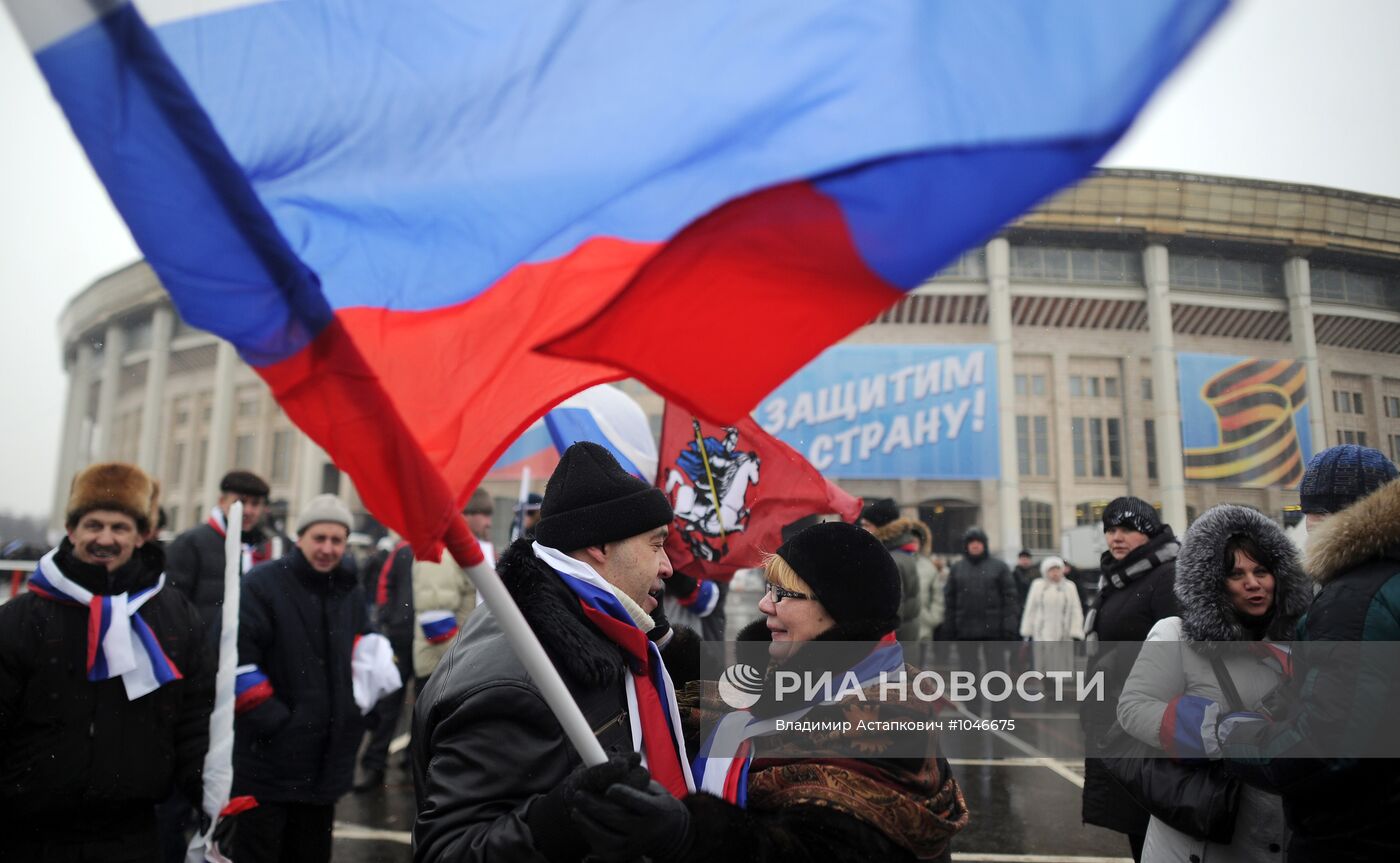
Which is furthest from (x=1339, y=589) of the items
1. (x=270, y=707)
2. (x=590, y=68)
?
(x=270, y=707)

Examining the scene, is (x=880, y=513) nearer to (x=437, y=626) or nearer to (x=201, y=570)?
(x=437, y=626)

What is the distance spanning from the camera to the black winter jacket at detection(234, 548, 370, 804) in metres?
3.62

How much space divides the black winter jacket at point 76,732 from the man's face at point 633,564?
205 centimetres

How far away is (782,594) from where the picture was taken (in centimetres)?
216

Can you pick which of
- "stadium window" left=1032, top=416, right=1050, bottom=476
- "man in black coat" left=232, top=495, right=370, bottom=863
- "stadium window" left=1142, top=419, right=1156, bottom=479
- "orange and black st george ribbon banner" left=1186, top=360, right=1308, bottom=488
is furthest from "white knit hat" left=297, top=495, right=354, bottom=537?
"stadium window" left=1142, top=419, right=1156, bottom=479

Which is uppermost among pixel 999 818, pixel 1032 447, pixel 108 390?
pixel 108 390

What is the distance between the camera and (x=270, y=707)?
3607mm

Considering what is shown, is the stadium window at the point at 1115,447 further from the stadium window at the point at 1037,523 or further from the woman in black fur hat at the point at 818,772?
the woman in black fur hat at the point at 818,772

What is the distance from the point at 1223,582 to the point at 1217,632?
0.18 metres

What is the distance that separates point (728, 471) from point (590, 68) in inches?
143

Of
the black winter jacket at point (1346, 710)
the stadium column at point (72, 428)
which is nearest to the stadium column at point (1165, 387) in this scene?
the black winter jacket at point (1346, 710)

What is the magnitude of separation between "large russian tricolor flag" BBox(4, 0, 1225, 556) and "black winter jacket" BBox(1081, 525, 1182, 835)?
2905mm

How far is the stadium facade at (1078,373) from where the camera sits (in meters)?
10.4

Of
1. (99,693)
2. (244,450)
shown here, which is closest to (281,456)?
(244,450)
